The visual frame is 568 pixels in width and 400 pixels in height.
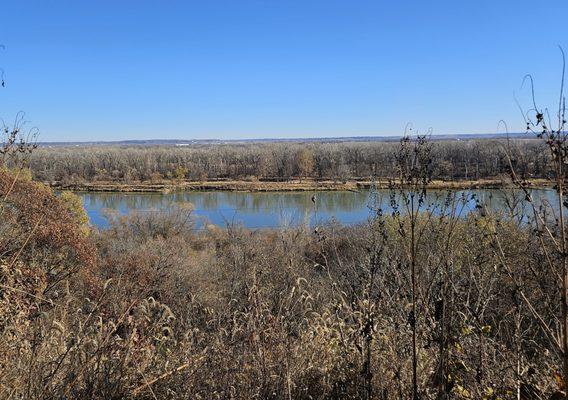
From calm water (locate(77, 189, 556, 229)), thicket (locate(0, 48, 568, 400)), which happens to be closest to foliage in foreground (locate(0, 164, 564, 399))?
thicket (locate(0, 48, 568, 400))

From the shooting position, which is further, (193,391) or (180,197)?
(180,197)

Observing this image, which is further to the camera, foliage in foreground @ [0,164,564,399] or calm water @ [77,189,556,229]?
calm water @ [77,189,556,229]

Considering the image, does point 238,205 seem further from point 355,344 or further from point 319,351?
point 355,344

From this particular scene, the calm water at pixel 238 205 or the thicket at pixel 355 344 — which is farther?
A: the calm water at pixel 238 205

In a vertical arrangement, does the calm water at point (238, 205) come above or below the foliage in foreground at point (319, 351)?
below

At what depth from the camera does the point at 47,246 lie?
58.8 feet

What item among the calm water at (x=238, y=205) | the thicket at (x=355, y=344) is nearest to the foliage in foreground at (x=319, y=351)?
the thicket at (x=355, y=344)

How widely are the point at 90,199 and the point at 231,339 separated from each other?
198 feet

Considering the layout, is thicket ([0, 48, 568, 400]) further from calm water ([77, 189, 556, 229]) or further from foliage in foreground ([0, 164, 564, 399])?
calm water ([77, 189, 556, 229])

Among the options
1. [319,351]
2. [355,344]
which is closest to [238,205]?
[319,351]

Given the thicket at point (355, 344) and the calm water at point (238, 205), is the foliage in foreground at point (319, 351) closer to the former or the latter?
the thicket at point (355, 344)

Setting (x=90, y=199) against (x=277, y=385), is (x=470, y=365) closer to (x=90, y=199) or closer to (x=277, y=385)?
(x=277, y=385)

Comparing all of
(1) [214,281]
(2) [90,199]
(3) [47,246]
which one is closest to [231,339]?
(3) [47,246]

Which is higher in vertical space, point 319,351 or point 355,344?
point 355,344
